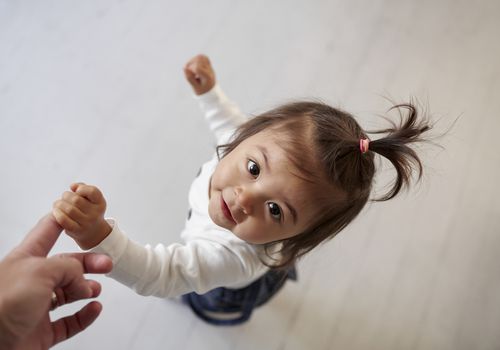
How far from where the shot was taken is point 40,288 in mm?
471

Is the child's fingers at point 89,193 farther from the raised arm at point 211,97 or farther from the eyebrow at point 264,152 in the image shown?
the raised arm at point 211,97

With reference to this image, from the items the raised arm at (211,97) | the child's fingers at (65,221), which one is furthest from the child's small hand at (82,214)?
the raised arm at (211,97)

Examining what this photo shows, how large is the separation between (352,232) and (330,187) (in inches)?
21.0

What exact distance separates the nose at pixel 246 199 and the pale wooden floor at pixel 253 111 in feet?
1.43

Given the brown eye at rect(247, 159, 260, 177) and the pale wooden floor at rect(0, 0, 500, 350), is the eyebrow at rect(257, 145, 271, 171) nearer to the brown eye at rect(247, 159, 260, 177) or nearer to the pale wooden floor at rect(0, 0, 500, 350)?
the brown eye at rect(247, 159, 260, 177)

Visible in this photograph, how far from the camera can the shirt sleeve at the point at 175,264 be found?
0.63m

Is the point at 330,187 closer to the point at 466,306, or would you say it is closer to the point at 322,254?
the point at 322,254

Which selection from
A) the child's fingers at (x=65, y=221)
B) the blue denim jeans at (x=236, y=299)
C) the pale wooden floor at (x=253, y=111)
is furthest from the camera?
the pale wooden floor at (x=253, y=111)

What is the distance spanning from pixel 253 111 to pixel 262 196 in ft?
1.98

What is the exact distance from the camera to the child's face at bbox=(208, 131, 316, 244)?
0.63 m

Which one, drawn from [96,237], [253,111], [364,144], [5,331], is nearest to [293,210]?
[364,144]

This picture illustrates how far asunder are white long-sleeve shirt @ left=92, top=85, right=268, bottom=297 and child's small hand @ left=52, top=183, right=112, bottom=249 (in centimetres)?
2

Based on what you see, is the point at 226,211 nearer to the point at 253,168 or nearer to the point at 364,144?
the point at 253,168

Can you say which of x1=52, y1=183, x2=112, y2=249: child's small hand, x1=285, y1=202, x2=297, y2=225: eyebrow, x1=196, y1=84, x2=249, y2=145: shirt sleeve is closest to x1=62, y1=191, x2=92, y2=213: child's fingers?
x1=52, y1=183, x2=112, y2=249: child's small hand
